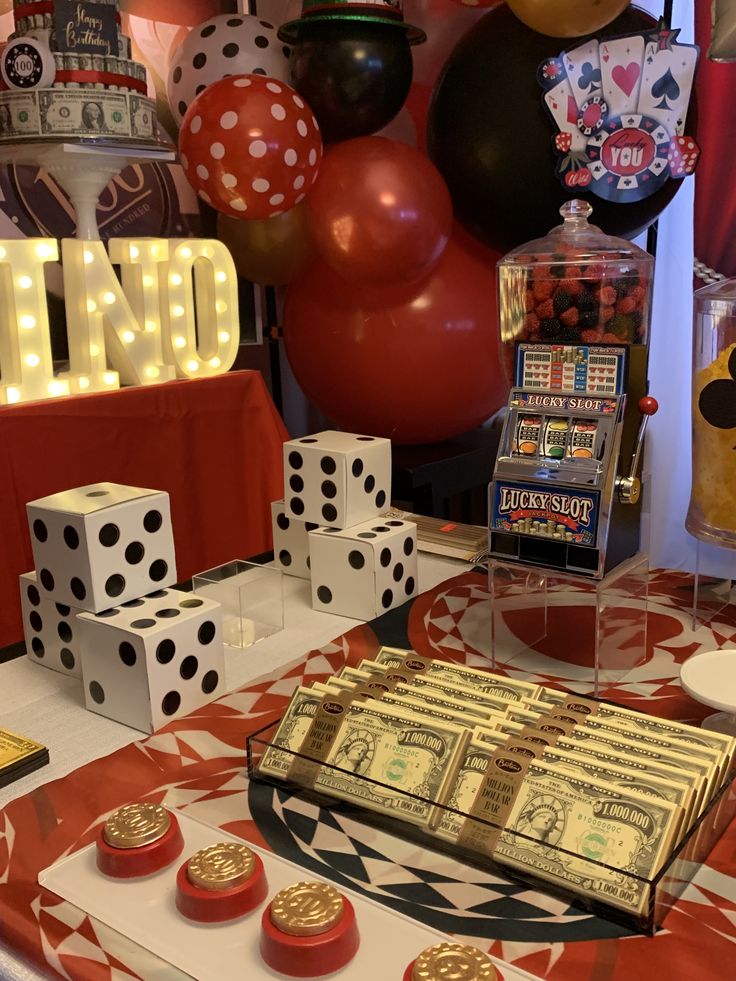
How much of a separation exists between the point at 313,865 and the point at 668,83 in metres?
2.38

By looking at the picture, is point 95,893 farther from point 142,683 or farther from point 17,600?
point 17,600

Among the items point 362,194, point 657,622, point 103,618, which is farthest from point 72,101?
point 657,622

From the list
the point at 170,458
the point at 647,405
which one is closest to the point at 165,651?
the point at 647,405

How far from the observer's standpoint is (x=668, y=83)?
2.64 meters

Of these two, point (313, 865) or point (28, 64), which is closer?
point (313, 865)

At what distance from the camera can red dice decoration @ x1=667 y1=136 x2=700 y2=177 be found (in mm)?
2664

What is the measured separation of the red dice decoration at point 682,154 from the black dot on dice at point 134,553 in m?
1.91

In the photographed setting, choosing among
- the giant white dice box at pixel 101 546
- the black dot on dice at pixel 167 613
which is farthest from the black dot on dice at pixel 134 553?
the black dot on dice at pixel 167 613

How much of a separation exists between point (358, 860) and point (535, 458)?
844mm

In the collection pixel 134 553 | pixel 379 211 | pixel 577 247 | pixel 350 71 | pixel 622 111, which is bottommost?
pixel 134 553

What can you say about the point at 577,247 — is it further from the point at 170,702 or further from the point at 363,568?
the point at 170,702

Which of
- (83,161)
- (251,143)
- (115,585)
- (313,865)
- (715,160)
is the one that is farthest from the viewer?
(715,160)

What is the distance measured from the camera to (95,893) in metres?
1.12

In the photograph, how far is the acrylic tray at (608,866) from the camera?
3.48 feet
